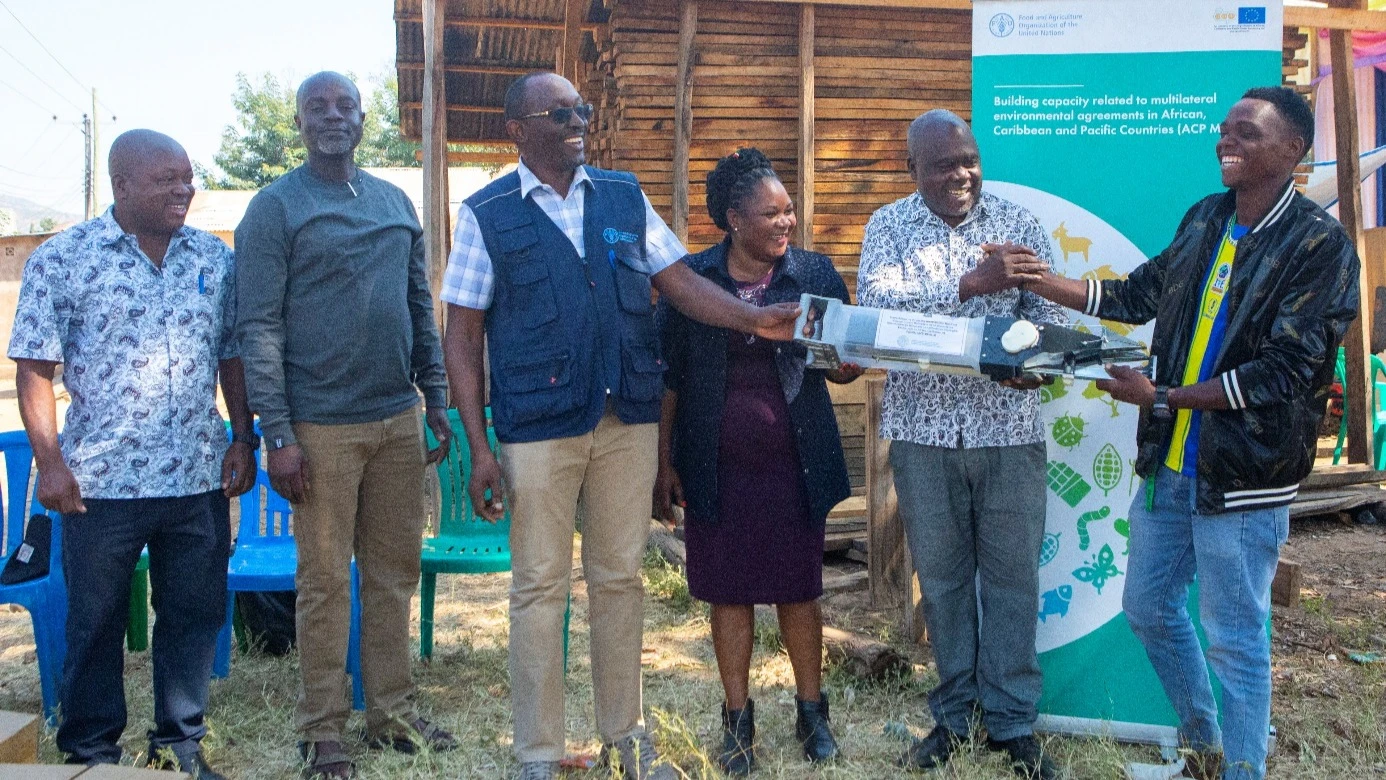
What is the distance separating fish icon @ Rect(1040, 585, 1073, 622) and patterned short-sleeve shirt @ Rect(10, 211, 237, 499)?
2.78m

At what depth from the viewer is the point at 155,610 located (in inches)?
140

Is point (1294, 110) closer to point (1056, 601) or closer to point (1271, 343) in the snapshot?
point (1271, 343)

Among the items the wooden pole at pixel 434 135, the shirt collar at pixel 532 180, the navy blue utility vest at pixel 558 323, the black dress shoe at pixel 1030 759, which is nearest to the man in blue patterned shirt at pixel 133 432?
the navy blue utility vest at pixel 558 323

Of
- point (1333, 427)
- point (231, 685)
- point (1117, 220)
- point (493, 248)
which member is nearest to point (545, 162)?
point (493, 248)

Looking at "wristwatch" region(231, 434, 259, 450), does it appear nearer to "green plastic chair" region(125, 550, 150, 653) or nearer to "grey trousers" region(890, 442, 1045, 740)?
"green plastic chair" region(125, 550, 150, 653)

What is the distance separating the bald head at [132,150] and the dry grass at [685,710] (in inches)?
73.4

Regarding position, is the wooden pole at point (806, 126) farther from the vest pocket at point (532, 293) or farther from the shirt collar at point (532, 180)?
the vest pocket at point (532, 293)

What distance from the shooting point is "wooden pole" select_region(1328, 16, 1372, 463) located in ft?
25.1

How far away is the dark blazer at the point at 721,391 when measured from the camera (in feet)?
11.8

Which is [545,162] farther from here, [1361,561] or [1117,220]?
[1361,561]

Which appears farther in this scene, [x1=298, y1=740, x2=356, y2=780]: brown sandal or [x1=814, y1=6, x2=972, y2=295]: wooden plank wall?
[x1=814, y1=6, x2=972, y2=295]: wooden plank wall

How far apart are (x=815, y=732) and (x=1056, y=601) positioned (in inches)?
37.7

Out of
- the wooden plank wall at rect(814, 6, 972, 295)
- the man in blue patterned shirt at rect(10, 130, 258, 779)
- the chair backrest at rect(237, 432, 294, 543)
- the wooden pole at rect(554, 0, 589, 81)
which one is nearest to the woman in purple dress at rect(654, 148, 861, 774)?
the man in blue patterned shirt at rect(10, 130, 258, 779)

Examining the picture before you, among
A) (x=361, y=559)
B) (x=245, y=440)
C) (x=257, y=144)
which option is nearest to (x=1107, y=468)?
(x=361, y=559)
